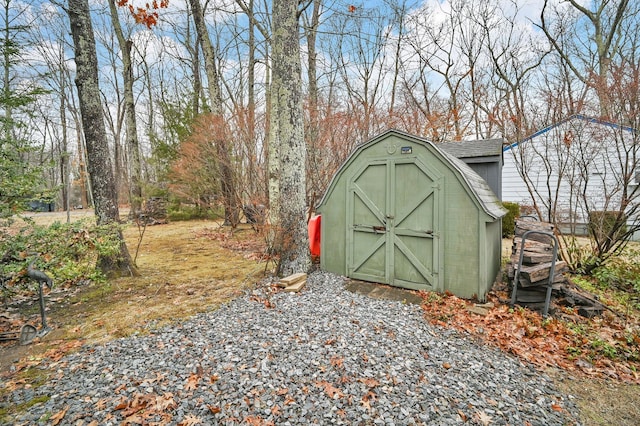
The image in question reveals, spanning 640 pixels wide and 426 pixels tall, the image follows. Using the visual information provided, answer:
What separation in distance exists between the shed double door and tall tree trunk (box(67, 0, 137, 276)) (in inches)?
158

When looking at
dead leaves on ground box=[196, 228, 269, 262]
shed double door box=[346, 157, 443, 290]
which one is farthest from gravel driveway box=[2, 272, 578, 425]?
dead leaves on ground box=[196, 228, 269, 262]

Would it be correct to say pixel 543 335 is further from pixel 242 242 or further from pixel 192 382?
pixel 242 242

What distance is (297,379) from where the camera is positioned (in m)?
2.57

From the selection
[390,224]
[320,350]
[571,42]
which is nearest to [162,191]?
[390,224]

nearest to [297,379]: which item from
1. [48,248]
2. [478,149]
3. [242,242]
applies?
[48,248]

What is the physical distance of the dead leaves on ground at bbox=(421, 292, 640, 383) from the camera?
3.08 m

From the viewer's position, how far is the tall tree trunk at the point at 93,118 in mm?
4750

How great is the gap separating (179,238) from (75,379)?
7.84 m

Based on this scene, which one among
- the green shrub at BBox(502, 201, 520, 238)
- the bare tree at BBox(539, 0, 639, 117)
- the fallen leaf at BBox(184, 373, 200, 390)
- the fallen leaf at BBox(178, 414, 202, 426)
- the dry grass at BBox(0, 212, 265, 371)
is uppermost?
the bare tree at BBox(539, 0, 639, 117)

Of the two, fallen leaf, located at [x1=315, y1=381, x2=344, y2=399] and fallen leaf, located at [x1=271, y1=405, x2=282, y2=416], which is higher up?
fallen leaf, located at [x1=315, y1=381, x2=344, y2=399]

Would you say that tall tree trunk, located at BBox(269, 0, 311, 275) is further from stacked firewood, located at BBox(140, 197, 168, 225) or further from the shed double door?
stacked firewood, located at BBox(140, 197, 168, 225)

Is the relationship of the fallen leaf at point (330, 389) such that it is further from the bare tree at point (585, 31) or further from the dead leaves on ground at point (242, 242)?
the bare tree at point (585, 31)

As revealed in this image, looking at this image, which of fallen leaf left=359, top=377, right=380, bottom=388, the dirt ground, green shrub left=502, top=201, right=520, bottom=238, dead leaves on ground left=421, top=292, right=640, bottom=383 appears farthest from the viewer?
green shrub left=502, top=201, right=520, bottom=238

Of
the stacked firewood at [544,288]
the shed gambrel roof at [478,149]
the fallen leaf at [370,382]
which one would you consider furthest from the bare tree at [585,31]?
the fallen leaf at [370,382]
